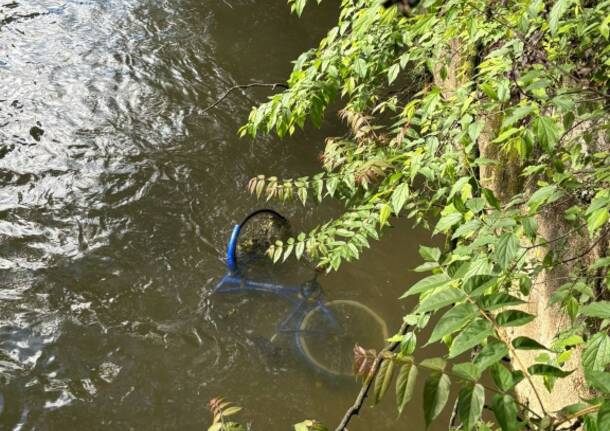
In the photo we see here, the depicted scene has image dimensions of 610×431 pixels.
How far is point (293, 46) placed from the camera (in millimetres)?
7273

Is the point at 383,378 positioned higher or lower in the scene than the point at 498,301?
lower

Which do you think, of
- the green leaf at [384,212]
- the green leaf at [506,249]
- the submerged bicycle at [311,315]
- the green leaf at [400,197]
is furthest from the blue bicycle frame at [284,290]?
the green leaf at [506,249]

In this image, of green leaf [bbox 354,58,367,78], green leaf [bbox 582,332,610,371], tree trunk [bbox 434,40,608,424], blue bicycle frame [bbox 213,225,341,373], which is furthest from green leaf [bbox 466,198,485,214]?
blue bicycle frame [bbox 213,225,341,373]

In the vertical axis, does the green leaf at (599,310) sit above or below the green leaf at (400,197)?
below

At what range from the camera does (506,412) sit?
1.00 m

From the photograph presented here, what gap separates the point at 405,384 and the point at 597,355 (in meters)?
0.52

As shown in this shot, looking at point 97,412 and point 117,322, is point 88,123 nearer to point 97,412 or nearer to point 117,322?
point 117,322

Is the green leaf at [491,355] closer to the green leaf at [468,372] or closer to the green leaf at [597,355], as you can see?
the green leaf at [468,372]

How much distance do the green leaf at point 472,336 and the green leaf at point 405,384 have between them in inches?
4.5

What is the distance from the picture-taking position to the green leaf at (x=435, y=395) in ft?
3.35

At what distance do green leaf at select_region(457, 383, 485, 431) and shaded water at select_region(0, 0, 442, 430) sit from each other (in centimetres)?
292

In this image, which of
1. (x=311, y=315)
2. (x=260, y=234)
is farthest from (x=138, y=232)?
(x=311, y=315)

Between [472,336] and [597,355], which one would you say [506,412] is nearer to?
[472,336]

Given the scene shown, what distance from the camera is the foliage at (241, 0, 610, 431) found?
111 cm
